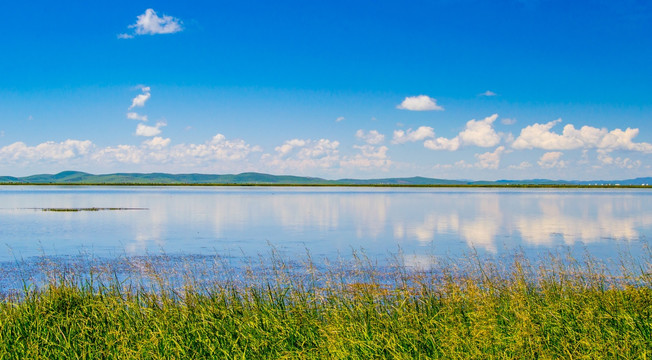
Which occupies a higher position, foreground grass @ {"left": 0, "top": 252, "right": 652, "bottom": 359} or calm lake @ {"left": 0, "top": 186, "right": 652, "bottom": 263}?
foreground grass @ {"left": 0, "top": 252, "right": 652, "bottom": 359}

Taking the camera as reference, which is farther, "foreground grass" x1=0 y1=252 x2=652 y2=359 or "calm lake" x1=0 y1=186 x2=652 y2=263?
"calm lake" x1=0 y1=186 x2=652 y2=263

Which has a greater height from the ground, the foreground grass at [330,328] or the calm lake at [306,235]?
the foreground grass at [330,328]

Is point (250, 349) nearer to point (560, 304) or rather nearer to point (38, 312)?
point (38, 312)

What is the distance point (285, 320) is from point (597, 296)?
6436mm

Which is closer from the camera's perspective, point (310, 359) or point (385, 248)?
point (310, 359)

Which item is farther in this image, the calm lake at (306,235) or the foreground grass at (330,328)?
the calm lake at (306,235)

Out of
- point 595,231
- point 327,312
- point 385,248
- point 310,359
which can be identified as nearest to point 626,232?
point 595,231

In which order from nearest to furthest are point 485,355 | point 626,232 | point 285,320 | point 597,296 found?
point 485,355 → point 285,320 → point 597,296 → point 626,232

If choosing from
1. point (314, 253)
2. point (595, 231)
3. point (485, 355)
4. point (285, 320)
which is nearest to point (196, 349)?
point (285, 320)

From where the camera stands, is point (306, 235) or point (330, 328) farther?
point (306, 235)

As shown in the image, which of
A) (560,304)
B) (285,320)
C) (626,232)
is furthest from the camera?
(626,232)

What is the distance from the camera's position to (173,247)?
24.4 metres

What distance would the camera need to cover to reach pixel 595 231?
3231 centimetres

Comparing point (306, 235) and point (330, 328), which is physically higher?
point (330, 328)
